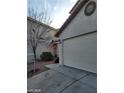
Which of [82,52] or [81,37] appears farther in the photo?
[81,37]

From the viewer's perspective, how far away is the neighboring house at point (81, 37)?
12.0ft

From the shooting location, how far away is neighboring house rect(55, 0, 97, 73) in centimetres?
365

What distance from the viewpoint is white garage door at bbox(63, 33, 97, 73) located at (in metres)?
3.70

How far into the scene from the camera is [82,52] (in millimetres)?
4266

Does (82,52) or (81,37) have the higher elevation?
(81,37)

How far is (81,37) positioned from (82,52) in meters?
0.65
